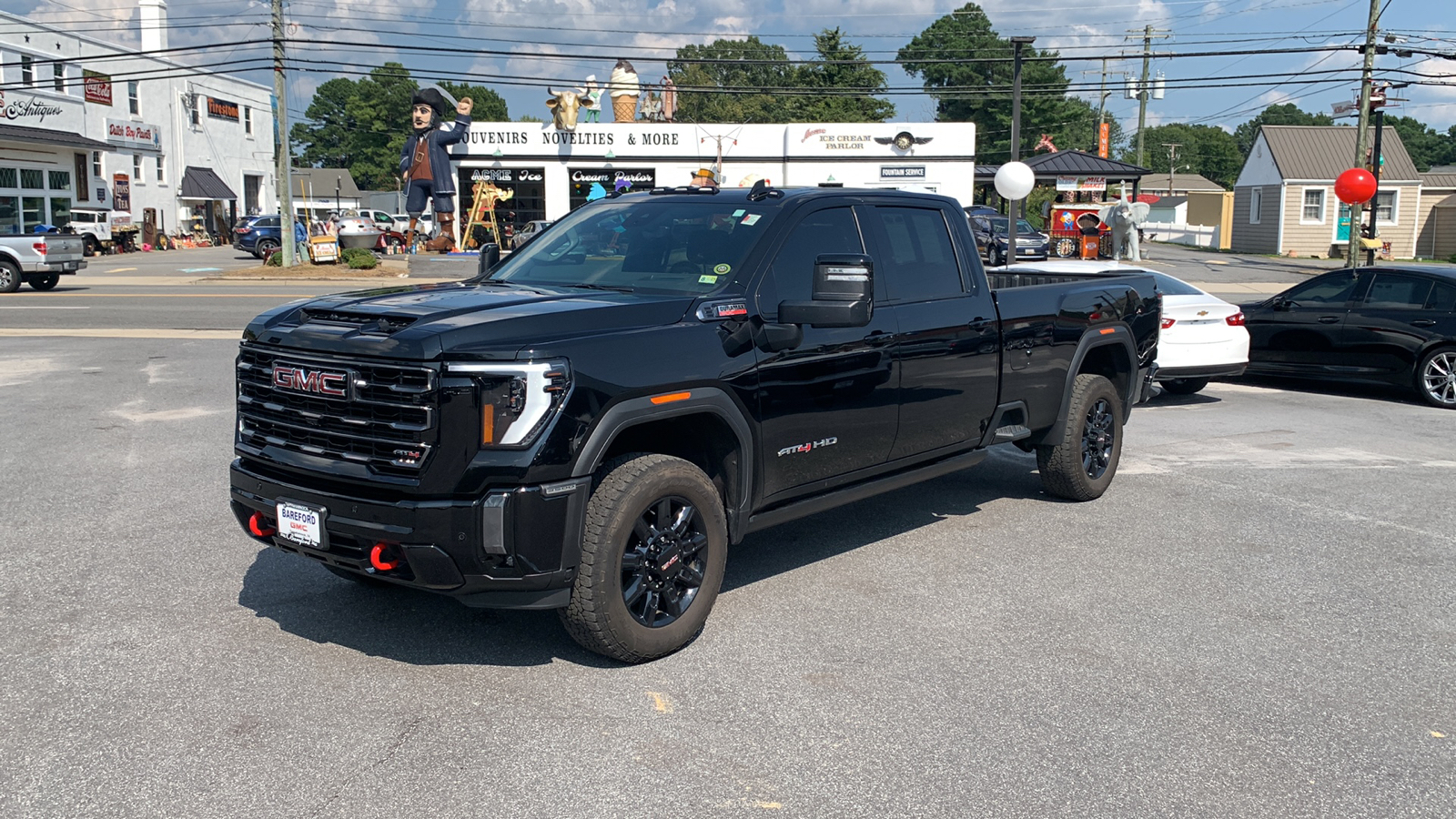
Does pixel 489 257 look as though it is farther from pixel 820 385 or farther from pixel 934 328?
pixel 934 328

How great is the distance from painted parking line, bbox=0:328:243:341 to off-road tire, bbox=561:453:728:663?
1426 cm

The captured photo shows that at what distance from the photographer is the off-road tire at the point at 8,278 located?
26172 mm

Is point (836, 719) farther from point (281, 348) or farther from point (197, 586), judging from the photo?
point (197, 586)

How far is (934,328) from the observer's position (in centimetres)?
635

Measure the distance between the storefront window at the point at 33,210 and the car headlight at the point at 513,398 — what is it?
5145 cm

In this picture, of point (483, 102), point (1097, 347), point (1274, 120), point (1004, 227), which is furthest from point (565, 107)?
point (1274, 120)

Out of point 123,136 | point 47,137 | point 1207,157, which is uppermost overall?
point 1207,157

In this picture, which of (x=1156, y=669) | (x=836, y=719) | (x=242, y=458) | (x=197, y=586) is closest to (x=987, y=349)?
(x=1156, y=669)

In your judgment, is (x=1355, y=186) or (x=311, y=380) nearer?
(x=311, y=380)

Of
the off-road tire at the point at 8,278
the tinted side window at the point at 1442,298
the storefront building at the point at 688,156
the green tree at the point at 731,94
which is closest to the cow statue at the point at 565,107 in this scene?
the storefront building at the point at 688,156

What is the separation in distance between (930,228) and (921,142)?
3761 cm

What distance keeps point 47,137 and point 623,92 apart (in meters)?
23.7

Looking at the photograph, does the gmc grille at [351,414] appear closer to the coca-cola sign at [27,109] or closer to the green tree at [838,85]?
the coca-cola sign at [27,109]

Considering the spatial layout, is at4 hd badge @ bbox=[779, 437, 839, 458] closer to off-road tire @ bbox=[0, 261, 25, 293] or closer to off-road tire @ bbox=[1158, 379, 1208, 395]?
off-road tire @ bbox=[1158, 379, 1208, 395]
